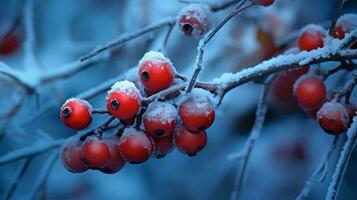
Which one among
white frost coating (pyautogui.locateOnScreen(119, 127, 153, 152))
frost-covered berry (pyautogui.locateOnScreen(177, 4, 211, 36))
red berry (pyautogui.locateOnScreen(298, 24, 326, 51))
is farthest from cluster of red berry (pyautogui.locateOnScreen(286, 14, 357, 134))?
white frost coating (pyautogui.locateOnScreen(119, 127, 153, 152))

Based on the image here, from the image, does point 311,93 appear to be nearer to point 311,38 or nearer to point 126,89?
point 311,38

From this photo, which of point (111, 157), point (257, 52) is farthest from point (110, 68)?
point (111, 157)

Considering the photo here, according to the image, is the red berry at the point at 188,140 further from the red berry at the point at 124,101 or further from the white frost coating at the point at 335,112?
the white frost coating at the point at 335,112

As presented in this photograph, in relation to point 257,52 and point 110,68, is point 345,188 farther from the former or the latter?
point 110,68

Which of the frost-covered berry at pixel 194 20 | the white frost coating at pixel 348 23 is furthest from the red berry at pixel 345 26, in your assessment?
the frost-covered berry at pixel 194 20

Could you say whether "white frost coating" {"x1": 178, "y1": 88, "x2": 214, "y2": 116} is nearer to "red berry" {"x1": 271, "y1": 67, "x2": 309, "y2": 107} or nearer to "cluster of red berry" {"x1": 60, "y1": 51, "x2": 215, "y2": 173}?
"cluster of red berry" {"x1": 60, "y1": 51, "x2": 215, "y2": 173}

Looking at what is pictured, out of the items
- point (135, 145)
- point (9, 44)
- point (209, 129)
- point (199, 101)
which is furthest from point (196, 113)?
point (209, 129)

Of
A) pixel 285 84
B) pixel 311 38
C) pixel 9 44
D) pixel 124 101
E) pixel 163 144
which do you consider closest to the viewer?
pixel 124 101
